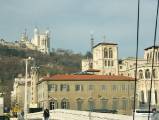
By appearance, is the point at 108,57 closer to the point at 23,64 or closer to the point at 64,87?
the point at 23,64

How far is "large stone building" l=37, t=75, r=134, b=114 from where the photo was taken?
8775 centimetres

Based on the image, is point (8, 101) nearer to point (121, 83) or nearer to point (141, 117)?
point (121, 83)

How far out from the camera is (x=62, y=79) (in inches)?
3497

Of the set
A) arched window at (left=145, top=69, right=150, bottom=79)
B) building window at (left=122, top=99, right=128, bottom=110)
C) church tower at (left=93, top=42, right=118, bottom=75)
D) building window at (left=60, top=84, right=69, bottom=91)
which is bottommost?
building window at (left=122, top=99, right=128, bottom=110)

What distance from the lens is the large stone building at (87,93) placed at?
87750 millimetres

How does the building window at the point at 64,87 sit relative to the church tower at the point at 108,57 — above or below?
below

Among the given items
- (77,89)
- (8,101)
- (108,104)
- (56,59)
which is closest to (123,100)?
(108,104)

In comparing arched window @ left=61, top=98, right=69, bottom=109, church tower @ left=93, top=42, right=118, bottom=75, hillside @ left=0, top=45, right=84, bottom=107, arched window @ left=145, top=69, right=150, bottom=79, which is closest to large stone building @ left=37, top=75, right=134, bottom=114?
arched window @ left=61, top=98, right=69, bottom=109

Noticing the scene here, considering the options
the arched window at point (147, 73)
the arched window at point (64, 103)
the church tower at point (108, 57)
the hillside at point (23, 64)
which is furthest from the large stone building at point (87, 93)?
the hillside at point (23, 64)

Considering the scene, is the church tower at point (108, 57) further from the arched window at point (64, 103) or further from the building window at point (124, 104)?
the arched window at point (64, 103)

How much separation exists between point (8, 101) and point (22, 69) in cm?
4202

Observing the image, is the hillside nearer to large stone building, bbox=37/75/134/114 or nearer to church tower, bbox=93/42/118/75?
church tower, bbox=93/42/118/75

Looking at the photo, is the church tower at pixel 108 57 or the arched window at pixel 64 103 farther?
the church tower at pixel 108 57

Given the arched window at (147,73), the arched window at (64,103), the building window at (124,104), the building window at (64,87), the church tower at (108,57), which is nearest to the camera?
the arched window at (64,103)
